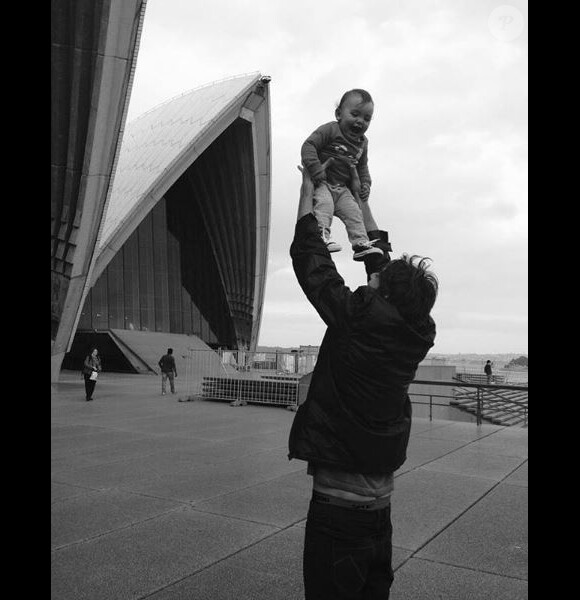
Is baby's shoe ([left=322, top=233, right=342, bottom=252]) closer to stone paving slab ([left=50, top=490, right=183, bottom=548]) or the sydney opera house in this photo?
stone paving slab ([left=50, top=490, right=183, bottom=548])

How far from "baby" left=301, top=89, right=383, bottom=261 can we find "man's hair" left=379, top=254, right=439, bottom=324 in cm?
23

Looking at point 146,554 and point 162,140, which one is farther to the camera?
point 162,140

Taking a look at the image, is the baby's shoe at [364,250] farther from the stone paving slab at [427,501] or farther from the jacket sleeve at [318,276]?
the stone paving slab at [427,501]

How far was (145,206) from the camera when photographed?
29.7 m

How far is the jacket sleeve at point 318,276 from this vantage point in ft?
7.46

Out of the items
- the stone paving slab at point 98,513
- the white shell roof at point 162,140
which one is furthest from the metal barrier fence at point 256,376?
the white shell roof at point 162,140

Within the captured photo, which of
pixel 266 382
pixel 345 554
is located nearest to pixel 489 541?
pixel 345 554

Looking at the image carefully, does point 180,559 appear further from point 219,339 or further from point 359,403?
point 219,339

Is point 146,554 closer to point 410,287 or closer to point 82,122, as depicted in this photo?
point 410,287

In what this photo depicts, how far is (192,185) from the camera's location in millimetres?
39188

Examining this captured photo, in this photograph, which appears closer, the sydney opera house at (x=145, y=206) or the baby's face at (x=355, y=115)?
the baby's face at (x=355, y=115)

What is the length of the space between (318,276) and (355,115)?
0.74m
